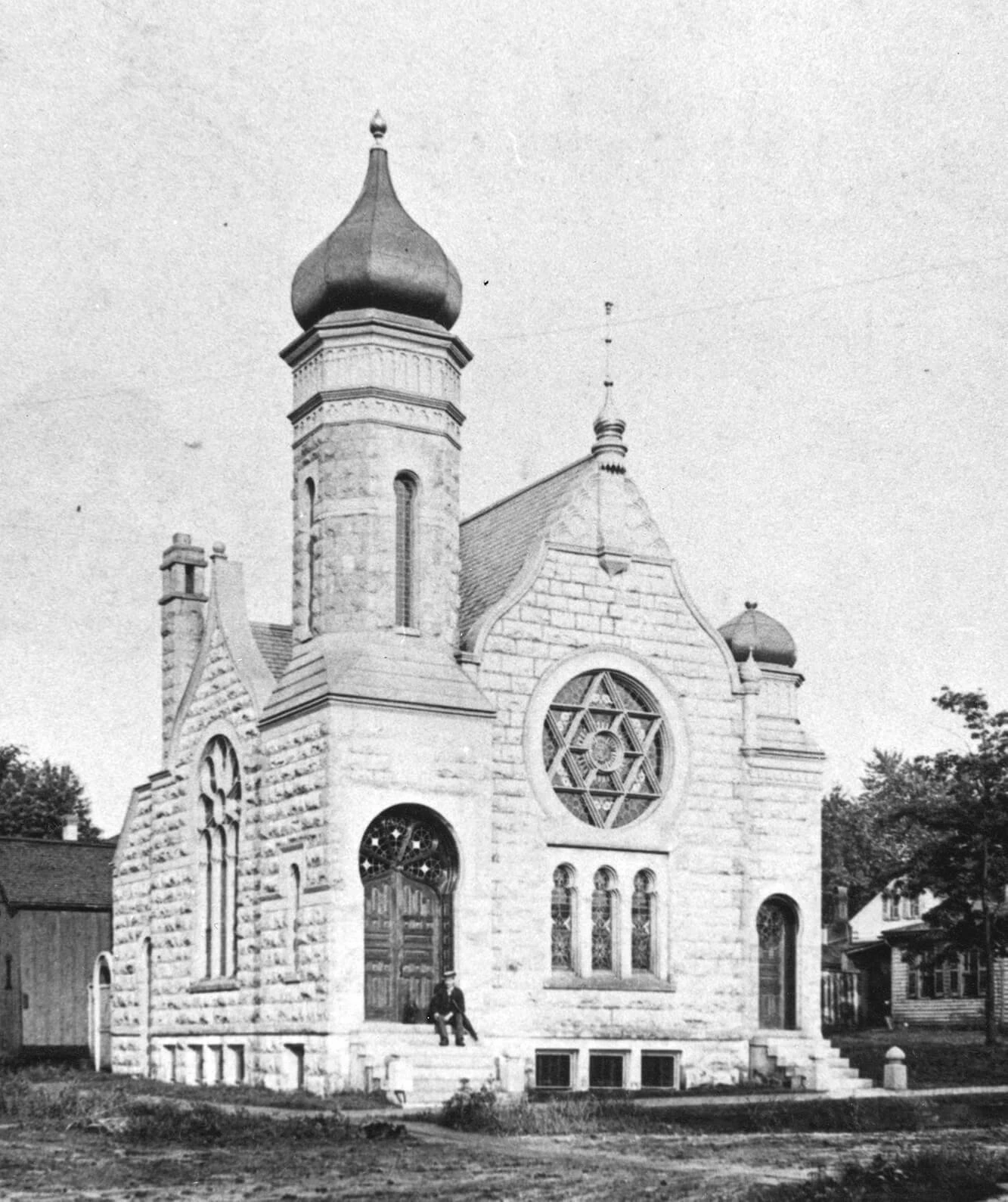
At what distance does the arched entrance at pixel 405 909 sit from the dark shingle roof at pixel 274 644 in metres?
4.26

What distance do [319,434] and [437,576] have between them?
3.09m

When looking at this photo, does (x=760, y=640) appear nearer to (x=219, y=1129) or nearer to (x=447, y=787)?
(x=447, y=787)

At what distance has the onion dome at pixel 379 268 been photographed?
31484 millimetres

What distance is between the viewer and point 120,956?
3738cm

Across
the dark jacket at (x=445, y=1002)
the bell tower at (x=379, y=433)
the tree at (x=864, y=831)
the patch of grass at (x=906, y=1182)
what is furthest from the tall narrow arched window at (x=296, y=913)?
the tree at (x=864, y=831)

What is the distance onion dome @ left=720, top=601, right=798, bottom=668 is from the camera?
38.5m

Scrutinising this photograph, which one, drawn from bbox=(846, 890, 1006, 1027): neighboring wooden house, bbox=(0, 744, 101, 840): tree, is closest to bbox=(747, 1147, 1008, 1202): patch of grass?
bbox=(846, 890, 1006, 1027): neighboring wooden house

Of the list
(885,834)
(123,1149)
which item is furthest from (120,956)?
(885,834)

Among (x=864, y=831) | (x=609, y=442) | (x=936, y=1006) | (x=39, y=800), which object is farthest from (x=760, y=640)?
(x=864, y=831)

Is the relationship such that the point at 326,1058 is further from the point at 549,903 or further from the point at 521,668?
the point at 521,668

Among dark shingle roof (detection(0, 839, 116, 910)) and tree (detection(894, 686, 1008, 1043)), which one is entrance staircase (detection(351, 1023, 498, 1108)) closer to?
Result: tree (detection(894, 686, 1008, 1043))

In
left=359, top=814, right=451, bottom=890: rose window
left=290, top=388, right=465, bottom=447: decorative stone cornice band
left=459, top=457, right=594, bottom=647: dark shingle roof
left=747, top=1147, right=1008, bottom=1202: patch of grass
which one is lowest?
left=747, top=1147, right=1008, bottom=1202: patch of grass

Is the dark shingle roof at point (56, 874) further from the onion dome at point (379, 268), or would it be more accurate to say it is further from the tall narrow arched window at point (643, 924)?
the onion dome at point (379, 268)

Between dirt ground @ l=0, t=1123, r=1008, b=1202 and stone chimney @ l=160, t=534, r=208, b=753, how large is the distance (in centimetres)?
1538
